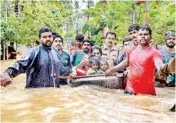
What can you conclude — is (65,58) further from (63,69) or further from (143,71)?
(143,71)

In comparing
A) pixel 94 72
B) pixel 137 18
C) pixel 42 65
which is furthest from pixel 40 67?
pixel 137 18

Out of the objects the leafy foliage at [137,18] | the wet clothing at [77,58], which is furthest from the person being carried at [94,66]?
the leafy foliage at [137,18]

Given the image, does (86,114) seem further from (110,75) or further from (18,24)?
(18,24)

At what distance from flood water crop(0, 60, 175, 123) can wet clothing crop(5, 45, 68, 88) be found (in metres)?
0.18

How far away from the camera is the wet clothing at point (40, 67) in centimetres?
601

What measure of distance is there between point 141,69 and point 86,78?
1566 mm

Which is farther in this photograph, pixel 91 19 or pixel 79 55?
pixel 91 19

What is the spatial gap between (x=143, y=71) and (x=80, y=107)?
162cm

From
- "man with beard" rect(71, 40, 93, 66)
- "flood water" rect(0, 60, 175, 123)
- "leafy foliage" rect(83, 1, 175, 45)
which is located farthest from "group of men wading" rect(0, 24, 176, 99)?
"leafy foliage" rect(83, 1, 175, 45)

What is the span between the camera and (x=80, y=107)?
4680 millimetres

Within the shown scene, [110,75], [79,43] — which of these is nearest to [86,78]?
[110,75]

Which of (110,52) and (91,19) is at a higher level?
(91,19)

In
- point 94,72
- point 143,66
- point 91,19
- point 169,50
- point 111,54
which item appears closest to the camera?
point 143,66

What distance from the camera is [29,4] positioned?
891 inches
